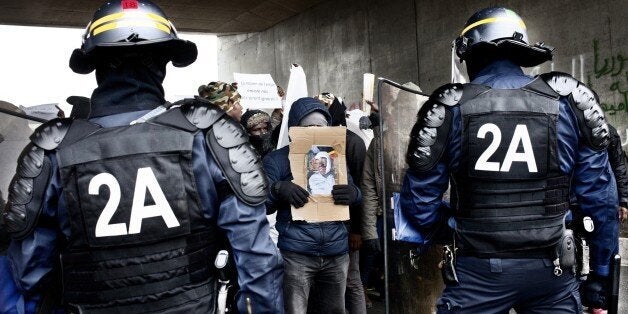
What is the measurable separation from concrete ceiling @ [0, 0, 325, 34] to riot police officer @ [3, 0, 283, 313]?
32.1ft

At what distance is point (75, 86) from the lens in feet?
63.7

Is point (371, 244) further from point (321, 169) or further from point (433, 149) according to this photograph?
point (433, 149)

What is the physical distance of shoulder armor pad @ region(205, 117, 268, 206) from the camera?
198cm

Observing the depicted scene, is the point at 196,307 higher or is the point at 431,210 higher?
the point at 431,210

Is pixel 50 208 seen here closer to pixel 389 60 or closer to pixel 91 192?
pixel 91 192

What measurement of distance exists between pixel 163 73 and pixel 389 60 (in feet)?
27.3

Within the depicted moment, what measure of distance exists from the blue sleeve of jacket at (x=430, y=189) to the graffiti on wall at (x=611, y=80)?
4976 mm

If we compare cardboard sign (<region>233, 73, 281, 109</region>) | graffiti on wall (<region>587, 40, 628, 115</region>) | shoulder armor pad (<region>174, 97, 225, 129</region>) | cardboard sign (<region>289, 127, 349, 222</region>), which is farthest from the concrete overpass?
cardboard sign (<region>233, 73, 281, 109</region>)

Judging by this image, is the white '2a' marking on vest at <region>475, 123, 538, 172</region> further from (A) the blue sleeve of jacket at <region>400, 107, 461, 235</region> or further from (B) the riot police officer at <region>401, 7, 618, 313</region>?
(A) the blue sleeve of jacket at <region>400, 107, 461, 235</region>

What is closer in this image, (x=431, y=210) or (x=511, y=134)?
(x=511, y=134)

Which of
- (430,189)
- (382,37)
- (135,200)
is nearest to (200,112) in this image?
(135,200)

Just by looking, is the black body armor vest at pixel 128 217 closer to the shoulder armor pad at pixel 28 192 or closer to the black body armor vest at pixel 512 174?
the shoulder armor pad at pixel 28 192

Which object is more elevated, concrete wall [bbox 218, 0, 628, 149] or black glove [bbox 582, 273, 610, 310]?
concrete wall [bbox 218, 0, 628, 149]

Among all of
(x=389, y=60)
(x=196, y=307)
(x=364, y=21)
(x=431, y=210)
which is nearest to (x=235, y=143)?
(x=196, y=307)
